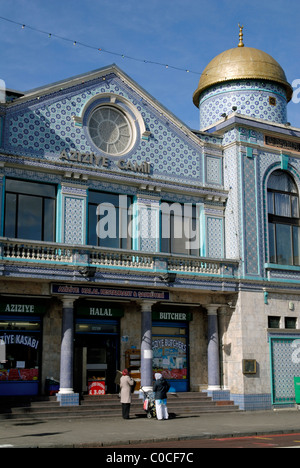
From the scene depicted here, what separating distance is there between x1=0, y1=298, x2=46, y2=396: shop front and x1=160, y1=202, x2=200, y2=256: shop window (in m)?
6.13

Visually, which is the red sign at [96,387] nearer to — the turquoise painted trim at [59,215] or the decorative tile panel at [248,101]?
the turquoise painted trim at [59,215]

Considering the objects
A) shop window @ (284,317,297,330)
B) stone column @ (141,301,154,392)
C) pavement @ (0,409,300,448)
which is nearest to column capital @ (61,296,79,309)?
stone column @ (141,301,154,392)

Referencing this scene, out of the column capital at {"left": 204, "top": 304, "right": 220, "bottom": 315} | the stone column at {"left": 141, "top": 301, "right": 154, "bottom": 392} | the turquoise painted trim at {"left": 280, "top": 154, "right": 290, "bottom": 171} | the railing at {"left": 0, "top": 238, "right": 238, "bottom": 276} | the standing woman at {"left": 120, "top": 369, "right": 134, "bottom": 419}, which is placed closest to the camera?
the standing woman at {"left": 120, "top": 369, "right": 134, "bottom": 419}

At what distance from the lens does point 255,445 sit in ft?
49.0


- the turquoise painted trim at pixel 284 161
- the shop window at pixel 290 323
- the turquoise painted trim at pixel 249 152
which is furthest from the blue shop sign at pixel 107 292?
the turquoise painted trim at pixel 284 161

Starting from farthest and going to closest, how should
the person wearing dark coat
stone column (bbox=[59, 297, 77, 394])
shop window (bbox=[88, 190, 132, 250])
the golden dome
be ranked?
the golden dome < shop window (bbox=[88, 190, 132, 250]) < stone column (bbox=[59, 297, 77, 394]) < the person wearing dark coat

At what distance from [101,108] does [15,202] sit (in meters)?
5.52

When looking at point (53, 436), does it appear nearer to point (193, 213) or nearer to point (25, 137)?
point (25, 137)

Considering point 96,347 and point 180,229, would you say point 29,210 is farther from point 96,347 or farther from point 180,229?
point 180,229

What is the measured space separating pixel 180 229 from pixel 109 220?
3373mm

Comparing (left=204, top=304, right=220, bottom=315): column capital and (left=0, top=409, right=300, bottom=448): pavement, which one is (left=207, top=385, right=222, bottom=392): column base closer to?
(left=0, top=409, right=300, bottom=448): pavement

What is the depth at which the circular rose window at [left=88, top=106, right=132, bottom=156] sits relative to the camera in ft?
83.6

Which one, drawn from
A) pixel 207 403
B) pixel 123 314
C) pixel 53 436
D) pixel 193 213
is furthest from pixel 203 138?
pixel 53 436

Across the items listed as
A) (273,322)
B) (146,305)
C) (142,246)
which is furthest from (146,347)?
(273,322)
